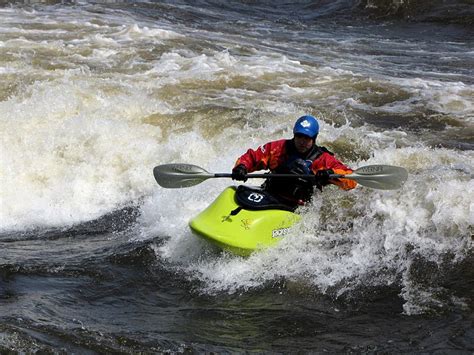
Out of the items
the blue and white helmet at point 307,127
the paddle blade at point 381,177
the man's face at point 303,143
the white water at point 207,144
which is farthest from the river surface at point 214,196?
the blue and white helmet at point 307,127

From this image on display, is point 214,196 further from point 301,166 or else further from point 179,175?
point 301,166

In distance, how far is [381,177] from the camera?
6.09 meters

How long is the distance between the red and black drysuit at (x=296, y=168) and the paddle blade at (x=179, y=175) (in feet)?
1.29

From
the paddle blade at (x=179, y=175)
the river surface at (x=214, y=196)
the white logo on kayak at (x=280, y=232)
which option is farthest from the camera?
the paddle blade at (x=179, y=175)

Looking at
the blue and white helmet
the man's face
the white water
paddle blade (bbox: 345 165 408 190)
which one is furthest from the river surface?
the blue and white helmet

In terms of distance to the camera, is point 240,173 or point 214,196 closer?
point 240,173

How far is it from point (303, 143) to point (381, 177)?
28.3 inches

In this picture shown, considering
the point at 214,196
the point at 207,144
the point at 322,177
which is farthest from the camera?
the point at 207,144

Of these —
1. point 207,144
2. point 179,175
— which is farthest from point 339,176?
point 207,144

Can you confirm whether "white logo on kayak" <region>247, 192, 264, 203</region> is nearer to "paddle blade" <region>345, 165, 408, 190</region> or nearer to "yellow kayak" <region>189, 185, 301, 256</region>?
"yellow kayak" <region>189, 185, 301, 256</region>

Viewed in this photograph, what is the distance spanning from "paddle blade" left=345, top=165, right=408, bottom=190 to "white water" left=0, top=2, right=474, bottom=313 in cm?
32

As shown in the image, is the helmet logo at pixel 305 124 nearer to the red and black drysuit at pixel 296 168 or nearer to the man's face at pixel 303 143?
the man's face at pixel 303 143

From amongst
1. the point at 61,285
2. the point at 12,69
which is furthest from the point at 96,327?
the point at 12,69

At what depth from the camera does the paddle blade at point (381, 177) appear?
6031 millimetres
